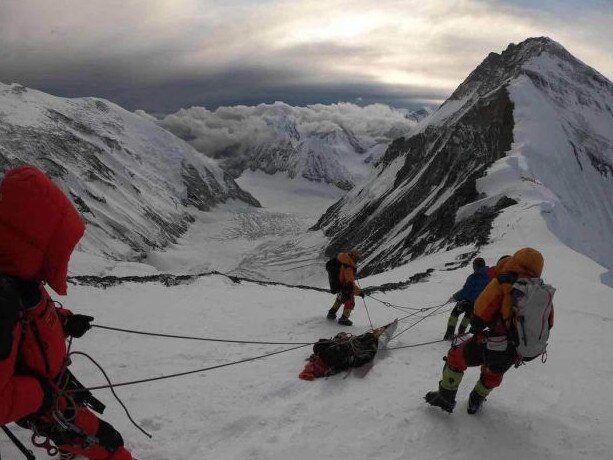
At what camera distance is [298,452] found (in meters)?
6.09

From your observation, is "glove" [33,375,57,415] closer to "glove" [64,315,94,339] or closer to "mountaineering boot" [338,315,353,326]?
"glove" [64,315,94,339]

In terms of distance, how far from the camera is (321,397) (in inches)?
304

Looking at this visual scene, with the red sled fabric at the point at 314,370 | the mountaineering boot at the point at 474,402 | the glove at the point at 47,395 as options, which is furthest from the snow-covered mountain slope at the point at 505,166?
the glove at the point at 47,395

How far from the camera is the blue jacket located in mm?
11078

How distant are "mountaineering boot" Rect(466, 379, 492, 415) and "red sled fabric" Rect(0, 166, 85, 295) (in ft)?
18.9

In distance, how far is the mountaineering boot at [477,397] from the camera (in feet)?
22.0

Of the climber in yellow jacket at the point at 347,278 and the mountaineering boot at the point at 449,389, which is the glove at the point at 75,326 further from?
the climber in yellow jacket at the point at 347,278

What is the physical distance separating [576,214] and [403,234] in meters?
25.8

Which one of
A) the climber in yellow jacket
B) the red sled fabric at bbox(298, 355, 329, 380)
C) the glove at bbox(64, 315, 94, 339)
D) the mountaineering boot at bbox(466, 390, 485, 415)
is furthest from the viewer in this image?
the climber in yellow jacket

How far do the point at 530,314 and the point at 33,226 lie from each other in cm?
581

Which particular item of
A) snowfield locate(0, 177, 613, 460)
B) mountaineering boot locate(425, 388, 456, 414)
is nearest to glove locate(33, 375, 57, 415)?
snowfield locate(0, 177, 613, 460)

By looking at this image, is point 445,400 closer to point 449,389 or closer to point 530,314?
point 449,389

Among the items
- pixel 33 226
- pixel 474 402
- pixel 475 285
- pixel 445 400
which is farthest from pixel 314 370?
pixel 33 226

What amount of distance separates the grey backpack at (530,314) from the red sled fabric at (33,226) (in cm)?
534
